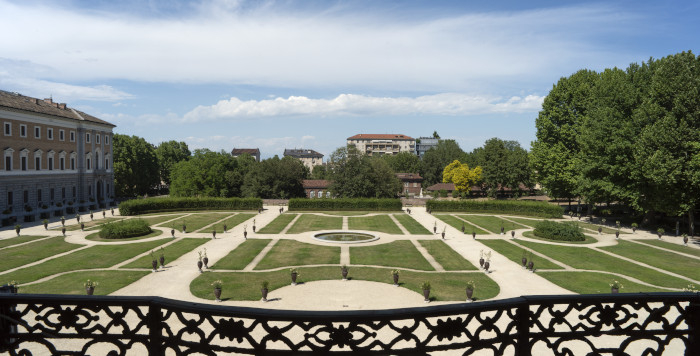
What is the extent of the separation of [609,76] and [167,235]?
5574 cm

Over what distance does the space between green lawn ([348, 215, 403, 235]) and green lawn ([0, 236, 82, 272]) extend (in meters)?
27.8

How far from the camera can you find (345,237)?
40.7 m

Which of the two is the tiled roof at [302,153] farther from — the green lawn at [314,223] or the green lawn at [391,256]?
the green lawn at [391,256]

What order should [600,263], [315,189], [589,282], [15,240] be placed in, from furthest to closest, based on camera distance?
[315,189], [15,240], [600,263], [589,282]

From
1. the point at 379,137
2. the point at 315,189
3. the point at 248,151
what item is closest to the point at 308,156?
the point at 248,151

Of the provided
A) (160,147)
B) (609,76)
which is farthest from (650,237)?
(160,147)

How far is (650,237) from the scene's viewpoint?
134 feet

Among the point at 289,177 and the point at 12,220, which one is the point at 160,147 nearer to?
the point at 289,177

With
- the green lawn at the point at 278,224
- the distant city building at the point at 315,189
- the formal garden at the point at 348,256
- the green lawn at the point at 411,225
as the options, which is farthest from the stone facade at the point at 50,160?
the green lawn at the point at 411,225

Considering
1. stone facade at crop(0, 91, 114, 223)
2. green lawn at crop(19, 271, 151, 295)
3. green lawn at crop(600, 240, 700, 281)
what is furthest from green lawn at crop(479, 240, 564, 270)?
stone facade at crop(0, 91, 114, 223)

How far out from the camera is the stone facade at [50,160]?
50.8 metres

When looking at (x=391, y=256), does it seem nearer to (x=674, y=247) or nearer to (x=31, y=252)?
(x=674, y=247)

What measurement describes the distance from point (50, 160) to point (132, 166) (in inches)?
1066

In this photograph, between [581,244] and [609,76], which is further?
[609,76]
